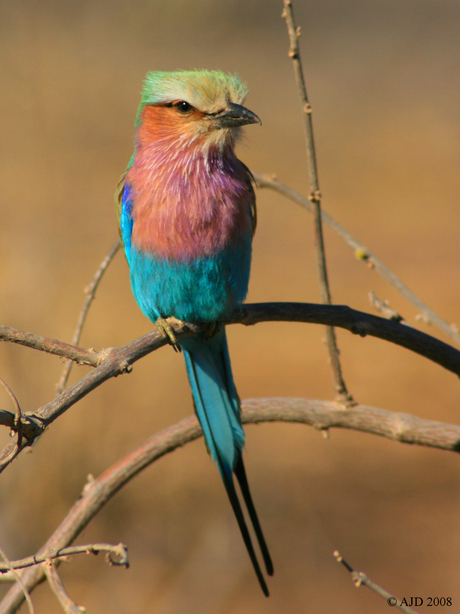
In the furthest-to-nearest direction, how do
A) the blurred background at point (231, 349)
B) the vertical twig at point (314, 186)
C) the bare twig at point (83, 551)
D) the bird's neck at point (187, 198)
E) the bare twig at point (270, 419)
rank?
the blurred background at point (231, 349)
the bird's neck at point (187, 198)
the bare twig at point (270, 419)
the vertical twig at point (314, 186)
the bare twig at point (83, 551)

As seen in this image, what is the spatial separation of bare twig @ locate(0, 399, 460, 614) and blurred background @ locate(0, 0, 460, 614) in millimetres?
184

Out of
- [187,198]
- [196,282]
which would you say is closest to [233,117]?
[187,198]

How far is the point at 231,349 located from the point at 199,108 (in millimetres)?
5169

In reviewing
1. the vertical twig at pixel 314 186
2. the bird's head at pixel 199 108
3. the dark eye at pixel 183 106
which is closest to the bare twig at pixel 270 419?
the vertical twig at pixel 314 186

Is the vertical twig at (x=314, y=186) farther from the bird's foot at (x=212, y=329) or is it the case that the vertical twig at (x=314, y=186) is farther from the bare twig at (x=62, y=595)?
the bare twig at (x=62, y=595)

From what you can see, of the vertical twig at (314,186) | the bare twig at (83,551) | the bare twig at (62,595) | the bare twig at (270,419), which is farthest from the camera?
the bare twig at (270,419)

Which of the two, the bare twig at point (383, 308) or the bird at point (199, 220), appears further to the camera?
the bird at point (199, 220)

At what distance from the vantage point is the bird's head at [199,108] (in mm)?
2471

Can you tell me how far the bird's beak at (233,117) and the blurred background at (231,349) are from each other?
210 millimetres

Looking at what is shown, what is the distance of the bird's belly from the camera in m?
2.43

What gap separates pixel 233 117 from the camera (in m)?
2.46

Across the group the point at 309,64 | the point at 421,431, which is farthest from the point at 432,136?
the point at 421,431

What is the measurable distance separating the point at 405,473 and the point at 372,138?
868cm

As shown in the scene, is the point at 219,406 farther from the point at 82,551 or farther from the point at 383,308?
the point at 82,551
